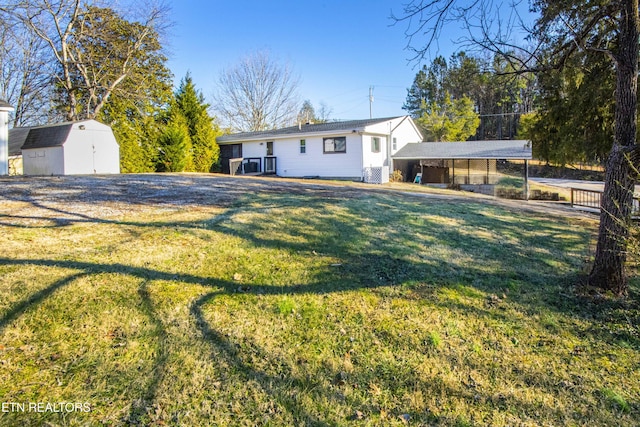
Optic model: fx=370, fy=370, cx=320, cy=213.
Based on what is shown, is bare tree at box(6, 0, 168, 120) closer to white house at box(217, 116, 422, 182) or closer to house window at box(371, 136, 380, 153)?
white house at box(217, 116, 422, 182)

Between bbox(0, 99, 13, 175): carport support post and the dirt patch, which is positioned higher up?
bbox(0, 99, 13, 175): carport support post

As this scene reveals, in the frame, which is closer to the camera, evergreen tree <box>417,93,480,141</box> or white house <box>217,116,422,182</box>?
white house <box>217,116,422,182</box>

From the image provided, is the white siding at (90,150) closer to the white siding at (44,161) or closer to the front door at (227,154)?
the white siding at (44,161)

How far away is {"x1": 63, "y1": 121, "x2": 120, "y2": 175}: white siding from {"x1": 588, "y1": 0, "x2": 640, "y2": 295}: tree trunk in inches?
670

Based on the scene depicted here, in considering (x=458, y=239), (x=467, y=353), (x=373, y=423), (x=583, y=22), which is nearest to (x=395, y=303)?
(x=467, y=353)

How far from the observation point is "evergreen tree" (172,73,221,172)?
21.7 metres

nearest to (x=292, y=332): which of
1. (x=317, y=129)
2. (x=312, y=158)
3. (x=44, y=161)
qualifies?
(x=44, y=161)

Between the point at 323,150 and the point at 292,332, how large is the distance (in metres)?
18.1

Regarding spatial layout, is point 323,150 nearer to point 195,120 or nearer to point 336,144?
point 336,144

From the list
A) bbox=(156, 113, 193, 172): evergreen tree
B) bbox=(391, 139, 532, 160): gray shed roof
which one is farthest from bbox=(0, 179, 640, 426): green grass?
bbox=(391, 139, 532, 160): gray shed roof

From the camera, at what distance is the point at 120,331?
297cm

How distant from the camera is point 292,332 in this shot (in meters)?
3.28

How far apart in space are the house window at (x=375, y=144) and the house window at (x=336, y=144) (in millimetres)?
1689

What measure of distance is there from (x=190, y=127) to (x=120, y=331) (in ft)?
68.0
